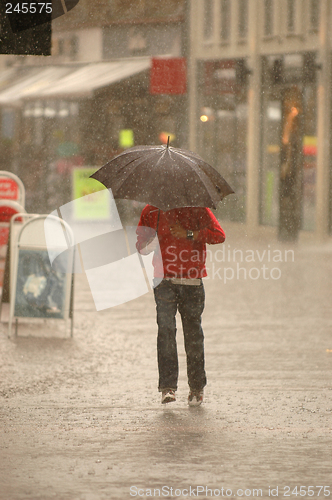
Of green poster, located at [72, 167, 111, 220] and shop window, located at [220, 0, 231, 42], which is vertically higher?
shop window, located at [220, 0, 231, 42]

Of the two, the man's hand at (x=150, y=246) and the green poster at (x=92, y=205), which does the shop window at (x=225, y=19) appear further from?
the man's hand at (x=150, y=246)

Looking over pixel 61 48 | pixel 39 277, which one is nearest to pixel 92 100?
pixel 61 48

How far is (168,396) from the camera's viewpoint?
551cm

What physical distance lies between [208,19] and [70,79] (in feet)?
13.1

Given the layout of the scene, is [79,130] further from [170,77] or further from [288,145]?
[288,145]

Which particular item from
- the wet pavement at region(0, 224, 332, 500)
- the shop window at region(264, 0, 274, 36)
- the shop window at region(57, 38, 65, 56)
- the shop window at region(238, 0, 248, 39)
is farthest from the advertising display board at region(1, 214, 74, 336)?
the shop window at region(57, 38, 65, 56)

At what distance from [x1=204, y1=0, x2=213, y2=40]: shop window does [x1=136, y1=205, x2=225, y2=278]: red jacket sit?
16417mm

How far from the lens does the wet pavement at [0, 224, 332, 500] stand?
4.12 meters

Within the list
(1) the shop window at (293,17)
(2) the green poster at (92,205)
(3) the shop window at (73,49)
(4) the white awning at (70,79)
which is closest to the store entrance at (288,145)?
(1) the shop window at (293,17)

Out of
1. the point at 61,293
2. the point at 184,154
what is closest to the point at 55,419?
the point at 184,154

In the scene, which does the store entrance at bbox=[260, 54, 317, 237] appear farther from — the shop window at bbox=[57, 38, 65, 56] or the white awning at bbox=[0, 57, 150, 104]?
the shop window at bbox=[57, 38, 65, 56]

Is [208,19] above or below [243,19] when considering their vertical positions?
above

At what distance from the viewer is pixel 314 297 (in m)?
10.4

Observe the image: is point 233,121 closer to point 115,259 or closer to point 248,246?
point 248,246
